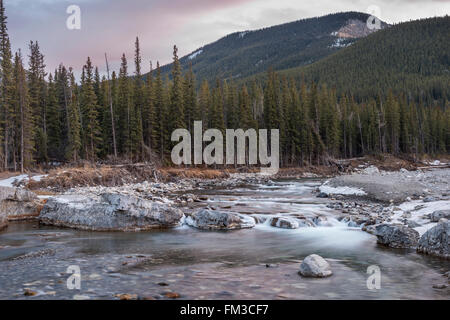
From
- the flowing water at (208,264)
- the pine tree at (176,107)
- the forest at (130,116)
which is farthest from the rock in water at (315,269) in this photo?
the pine tree at (176,107)

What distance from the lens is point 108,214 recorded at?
47.5 feet

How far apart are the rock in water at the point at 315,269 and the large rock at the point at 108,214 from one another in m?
7.95

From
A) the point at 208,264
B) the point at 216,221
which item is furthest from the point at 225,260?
the point at 216,221

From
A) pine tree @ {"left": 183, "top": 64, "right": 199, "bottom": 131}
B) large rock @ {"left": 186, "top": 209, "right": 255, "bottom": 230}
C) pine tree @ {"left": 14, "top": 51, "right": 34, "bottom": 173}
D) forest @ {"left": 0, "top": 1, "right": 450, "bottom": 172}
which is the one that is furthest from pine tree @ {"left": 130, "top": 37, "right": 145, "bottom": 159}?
large rock @ {"left": 186, "top": 209, "right": 255, "bottom": 230}

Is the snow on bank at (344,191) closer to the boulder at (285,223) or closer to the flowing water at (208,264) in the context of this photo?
the flowing water at (208,264)

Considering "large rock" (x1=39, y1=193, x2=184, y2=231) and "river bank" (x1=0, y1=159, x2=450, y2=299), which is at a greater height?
"large rock" (x1=39, y1=193, x2=184, y2=231)

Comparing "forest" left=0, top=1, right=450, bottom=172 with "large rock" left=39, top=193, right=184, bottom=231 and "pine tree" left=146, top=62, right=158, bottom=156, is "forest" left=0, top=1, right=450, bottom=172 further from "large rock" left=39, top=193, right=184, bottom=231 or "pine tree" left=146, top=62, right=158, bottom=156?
"large rock" left=39, top=193, right=184, bottom=231

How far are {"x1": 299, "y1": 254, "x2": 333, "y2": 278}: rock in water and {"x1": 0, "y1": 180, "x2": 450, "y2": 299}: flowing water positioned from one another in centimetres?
21

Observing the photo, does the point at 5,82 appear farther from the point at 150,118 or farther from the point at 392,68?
the point at 392,68

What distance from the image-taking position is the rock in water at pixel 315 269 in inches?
323

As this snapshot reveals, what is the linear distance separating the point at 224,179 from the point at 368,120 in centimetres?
4883

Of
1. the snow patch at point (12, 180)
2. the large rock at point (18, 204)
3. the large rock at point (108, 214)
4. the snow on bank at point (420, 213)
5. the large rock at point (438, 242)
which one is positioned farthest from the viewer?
the snow patch at point (12, 180)

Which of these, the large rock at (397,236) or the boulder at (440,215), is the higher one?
the boulder at (440,215)

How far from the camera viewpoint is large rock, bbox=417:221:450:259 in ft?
31.7
